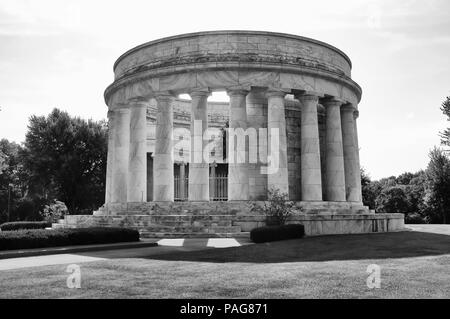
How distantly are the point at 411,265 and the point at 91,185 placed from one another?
6327 cm

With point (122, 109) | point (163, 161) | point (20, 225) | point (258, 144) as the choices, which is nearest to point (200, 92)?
point (163, 161)

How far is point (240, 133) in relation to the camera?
43156 millimetres

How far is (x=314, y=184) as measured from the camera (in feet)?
148

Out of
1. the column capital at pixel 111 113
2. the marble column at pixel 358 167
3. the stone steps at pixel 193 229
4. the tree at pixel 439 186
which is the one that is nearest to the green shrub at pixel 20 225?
the column capital at pixel 111 113

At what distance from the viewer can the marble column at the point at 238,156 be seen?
4247 cm

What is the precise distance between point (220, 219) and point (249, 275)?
66.8ft

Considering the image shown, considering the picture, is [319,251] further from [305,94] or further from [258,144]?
[305,94]

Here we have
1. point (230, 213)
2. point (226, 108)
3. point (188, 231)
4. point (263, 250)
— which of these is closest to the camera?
point (263, 250)

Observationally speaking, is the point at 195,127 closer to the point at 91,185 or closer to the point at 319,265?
the point at 319,265

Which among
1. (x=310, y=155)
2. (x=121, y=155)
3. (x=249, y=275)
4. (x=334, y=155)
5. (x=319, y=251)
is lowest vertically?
(x=249, y=275)

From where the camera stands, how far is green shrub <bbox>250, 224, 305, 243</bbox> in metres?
31.4

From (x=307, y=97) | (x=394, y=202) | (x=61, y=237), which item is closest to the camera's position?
(x=61, y=237)

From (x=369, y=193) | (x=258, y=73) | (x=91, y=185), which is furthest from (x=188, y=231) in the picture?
(x=369, y=193)
